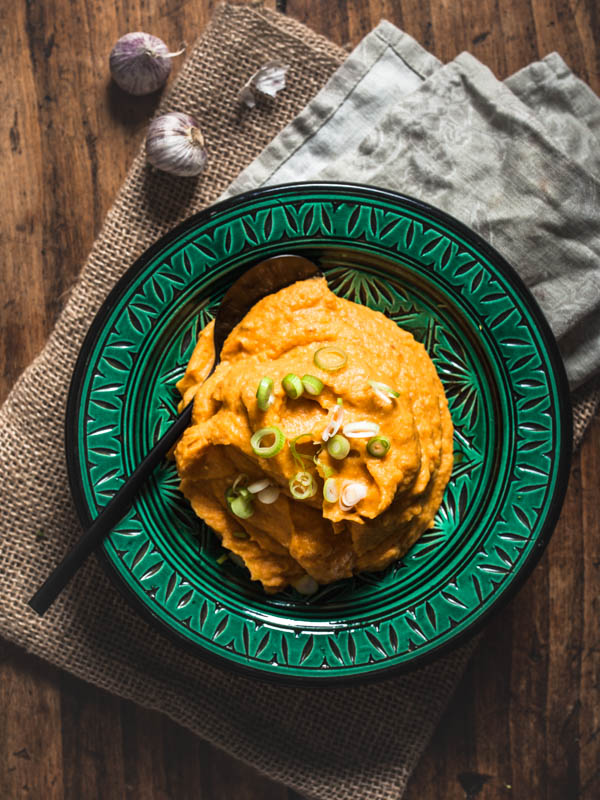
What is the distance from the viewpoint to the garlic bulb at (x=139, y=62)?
3.10 metres

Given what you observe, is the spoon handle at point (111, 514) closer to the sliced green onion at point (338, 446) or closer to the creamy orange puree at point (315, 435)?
the creamy orange puree at point (315, 435)

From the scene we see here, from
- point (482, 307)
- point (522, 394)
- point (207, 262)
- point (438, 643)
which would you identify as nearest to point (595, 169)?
point (482, 307)

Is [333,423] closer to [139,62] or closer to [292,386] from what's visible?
[292,386]

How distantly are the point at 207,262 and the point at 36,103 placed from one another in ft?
4.00

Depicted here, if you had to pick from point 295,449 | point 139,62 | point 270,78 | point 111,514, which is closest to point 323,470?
point 295,449

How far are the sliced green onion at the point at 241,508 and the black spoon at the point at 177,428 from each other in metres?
0.37

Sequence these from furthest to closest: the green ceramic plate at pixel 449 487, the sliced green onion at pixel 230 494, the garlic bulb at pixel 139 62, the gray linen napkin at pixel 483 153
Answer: the garlic bulb at pixel 139 62 < the gray linen napkin at pixel 483 153 < the green ceramic plate at pixel 449 487 < the sliced green onion at pixel 230 494

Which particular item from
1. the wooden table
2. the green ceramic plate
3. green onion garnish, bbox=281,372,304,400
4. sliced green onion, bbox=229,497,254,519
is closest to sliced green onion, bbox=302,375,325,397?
green onion garnish, bbox=281,372,304,400

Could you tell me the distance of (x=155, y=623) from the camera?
271 cm

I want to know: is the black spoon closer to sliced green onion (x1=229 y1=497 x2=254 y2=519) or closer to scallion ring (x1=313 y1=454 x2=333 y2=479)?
sliced green onion (x1=229 y1=497 x2=254 y2=519)

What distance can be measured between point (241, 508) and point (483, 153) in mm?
1775

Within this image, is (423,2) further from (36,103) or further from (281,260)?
(36,103)

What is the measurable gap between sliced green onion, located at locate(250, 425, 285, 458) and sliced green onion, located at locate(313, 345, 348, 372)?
284 millimetres

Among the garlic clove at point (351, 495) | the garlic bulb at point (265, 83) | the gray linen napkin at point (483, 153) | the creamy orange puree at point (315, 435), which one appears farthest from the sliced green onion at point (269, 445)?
the garlic bulb at point (265, 83)
